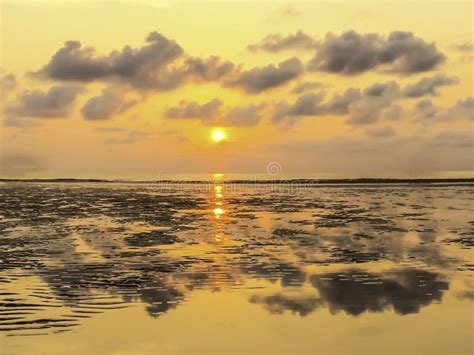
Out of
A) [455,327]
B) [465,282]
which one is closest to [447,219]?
[465,282]

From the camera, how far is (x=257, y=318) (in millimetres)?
11711

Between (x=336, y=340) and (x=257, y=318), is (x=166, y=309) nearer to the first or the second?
(x=257, y=318)

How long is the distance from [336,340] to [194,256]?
1011 centimetres

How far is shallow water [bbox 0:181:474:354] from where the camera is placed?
33.9 feet

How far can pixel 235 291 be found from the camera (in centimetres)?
1415

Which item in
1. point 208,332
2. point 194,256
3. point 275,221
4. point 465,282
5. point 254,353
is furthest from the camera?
point 275,221

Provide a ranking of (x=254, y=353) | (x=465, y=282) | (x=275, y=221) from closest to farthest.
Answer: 1. (x=254, y=353)
2. (x=465, y=282)
3. (x=275, y=221)

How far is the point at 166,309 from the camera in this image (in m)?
12.4

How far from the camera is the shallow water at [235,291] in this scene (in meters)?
10.3

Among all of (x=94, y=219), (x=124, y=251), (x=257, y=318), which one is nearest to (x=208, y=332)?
(x=257, y=318)

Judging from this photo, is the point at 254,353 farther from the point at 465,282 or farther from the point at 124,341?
the point at 465,282

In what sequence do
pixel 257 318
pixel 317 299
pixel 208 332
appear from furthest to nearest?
1. pixel 317 299
2. pixel 257 318
3. pixel 208 332

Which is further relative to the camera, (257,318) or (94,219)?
(94,219)

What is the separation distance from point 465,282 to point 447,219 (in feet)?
67.9
